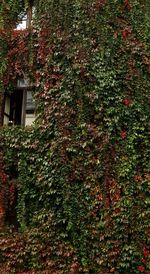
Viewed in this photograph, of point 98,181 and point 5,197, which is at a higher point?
point 98,181

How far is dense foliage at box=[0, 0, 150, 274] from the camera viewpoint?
8.59 meters

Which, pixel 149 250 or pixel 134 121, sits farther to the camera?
pixel 134 121

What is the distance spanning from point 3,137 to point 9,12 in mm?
3563

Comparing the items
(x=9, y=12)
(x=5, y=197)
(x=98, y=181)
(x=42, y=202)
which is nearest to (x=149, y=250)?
(x=98, y=181)

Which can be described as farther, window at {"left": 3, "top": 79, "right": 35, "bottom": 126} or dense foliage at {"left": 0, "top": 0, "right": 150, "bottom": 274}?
window at {"left": 3, "top": 79, "right": 35, "bottom": 126}

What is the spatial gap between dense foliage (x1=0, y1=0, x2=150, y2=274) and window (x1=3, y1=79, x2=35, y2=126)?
57 centimetres

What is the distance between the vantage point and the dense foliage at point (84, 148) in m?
8.59

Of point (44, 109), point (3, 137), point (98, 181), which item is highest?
point (44, 109)

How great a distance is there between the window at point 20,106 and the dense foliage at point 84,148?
1.88 ft

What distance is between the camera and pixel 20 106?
36.4 feet

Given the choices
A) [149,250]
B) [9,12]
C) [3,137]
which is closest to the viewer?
[149,250]

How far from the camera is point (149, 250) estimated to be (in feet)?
27.7

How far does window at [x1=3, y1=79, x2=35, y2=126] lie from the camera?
10.5m

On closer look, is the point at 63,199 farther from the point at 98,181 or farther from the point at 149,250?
the point at 149,250
